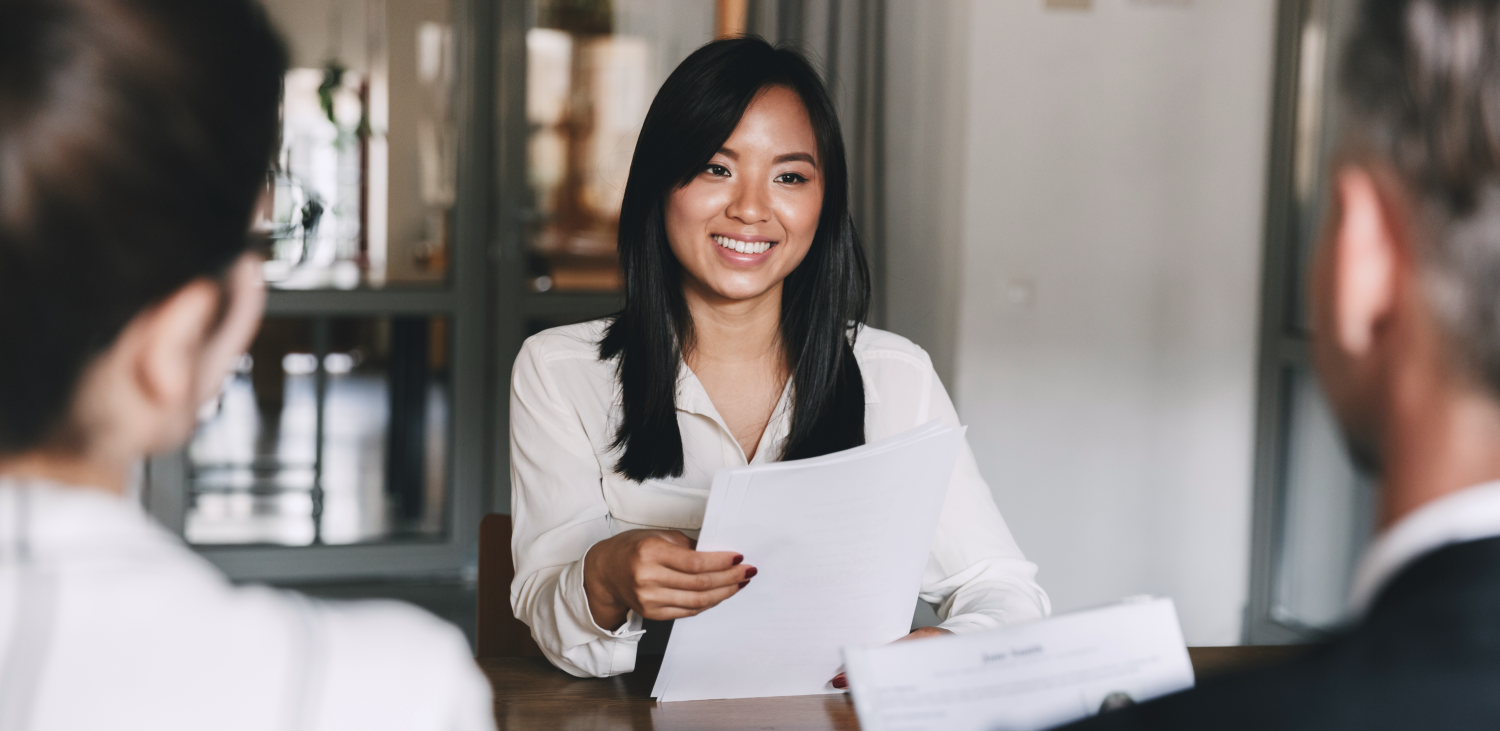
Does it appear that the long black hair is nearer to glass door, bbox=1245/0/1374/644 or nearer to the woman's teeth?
the woman's teeth

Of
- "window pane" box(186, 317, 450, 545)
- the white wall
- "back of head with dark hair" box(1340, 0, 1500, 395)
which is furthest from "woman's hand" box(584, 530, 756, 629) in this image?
"window pane" box(186, 317, 450, 545)

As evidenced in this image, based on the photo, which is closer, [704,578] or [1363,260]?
[1363,260]

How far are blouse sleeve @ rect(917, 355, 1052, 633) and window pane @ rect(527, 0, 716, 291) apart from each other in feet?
9.07

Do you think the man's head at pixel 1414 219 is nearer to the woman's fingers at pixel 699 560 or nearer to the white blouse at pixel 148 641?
the white blouse at pixel 148 641

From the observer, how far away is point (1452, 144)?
44 centimetres

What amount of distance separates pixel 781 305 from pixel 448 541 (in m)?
2.70

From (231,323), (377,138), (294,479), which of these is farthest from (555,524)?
(294,479)

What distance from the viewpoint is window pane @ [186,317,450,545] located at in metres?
4.06

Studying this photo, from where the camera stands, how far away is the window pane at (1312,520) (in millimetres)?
3141

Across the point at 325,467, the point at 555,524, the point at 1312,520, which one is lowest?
the point at 325,467

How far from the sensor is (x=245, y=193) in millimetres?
450

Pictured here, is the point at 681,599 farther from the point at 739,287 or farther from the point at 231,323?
the point at 231,323

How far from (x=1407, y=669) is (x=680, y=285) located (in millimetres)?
1198

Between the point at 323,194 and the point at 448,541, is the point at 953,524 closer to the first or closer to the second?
the point at 448,541
